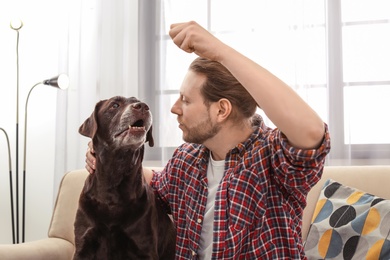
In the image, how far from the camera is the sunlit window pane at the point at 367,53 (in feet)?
8.82

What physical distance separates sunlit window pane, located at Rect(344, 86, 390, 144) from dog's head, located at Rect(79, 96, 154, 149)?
1.45 meters

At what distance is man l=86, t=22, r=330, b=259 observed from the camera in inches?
46.0

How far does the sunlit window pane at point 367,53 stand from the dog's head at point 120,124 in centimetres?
152

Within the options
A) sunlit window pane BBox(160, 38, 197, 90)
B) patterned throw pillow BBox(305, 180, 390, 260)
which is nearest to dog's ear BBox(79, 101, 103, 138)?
patterned throw pillow BBox(305, 180, 390, 260)

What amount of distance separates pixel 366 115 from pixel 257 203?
1491 mm

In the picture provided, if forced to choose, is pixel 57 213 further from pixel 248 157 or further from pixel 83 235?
pixel 248 157

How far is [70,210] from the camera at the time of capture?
2.49m

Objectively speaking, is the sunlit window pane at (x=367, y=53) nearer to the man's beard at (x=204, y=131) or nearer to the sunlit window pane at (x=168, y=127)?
the sunlit window pane at (x=168, y=127)

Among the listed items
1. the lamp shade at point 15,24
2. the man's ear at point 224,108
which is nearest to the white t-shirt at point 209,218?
the man's ear at point 224,108

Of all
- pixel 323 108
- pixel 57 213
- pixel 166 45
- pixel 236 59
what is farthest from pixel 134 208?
pixel 166 45

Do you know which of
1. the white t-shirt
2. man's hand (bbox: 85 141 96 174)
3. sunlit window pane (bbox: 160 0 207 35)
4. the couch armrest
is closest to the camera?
the white t-shirt

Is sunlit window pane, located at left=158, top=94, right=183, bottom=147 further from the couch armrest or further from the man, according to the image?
the man

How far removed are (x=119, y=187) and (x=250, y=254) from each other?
428mm

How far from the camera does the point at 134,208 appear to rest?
1.52 m
